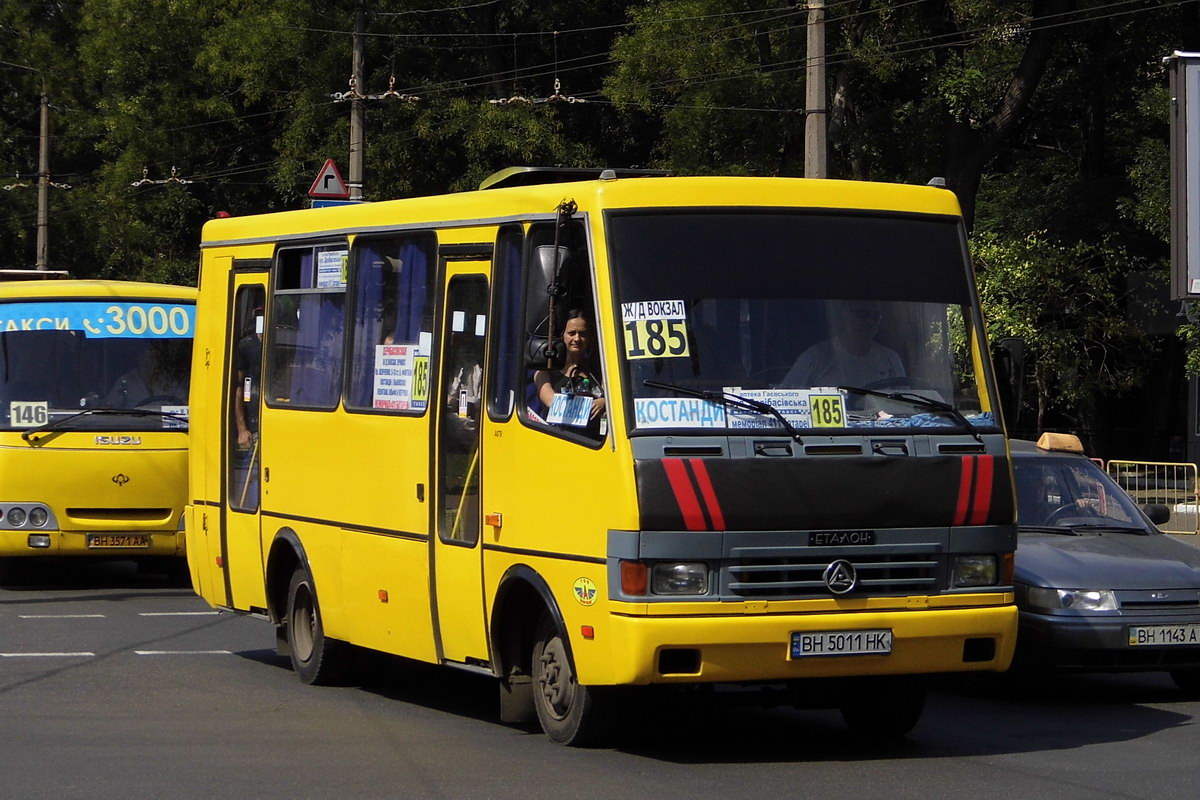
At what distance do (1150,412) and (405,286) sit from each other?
33946 millimetres

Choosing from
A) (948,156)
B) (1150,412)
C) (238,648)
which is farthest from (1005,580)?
(1150,412)

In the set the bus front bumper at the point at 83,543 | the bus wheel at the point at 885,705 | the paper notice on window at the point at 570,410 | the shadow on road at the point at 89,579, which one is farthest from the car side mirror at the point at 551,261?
the bus front bumper at the point at 83,543

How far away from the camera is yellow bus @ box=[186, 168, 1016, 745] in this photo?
856 centimetres

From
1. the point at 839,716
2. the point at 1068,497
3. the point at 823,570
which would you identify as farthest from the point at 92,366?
the point at 823,570

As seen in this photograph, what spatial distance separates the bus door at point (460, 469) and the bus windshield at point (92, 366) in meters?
8.33

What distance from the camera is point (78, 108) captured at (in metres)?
59.0

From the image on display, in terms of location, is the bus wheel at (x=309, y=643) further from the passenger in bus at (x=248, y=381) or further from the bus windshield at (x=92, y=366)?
the bus windshield at (x=92, y=366)

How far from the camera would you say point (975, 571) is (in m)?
9.12

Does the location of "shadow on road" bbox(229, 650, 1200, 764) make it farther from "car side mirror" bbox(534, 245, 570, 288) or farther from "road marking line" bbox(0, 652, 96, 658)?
"car side mirror" bbox(534, 245, 570, 288)

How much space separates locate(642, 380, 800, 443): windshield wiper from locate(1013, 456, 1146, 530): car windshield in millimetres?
3949

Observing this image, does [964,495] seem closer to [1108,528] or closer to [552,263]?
[552,263]

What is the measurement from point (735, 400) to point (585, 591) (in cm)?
105

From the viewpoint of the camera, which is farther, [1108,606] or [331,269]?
[331,269]

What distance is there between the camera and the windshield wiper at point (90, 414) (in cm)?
1765
